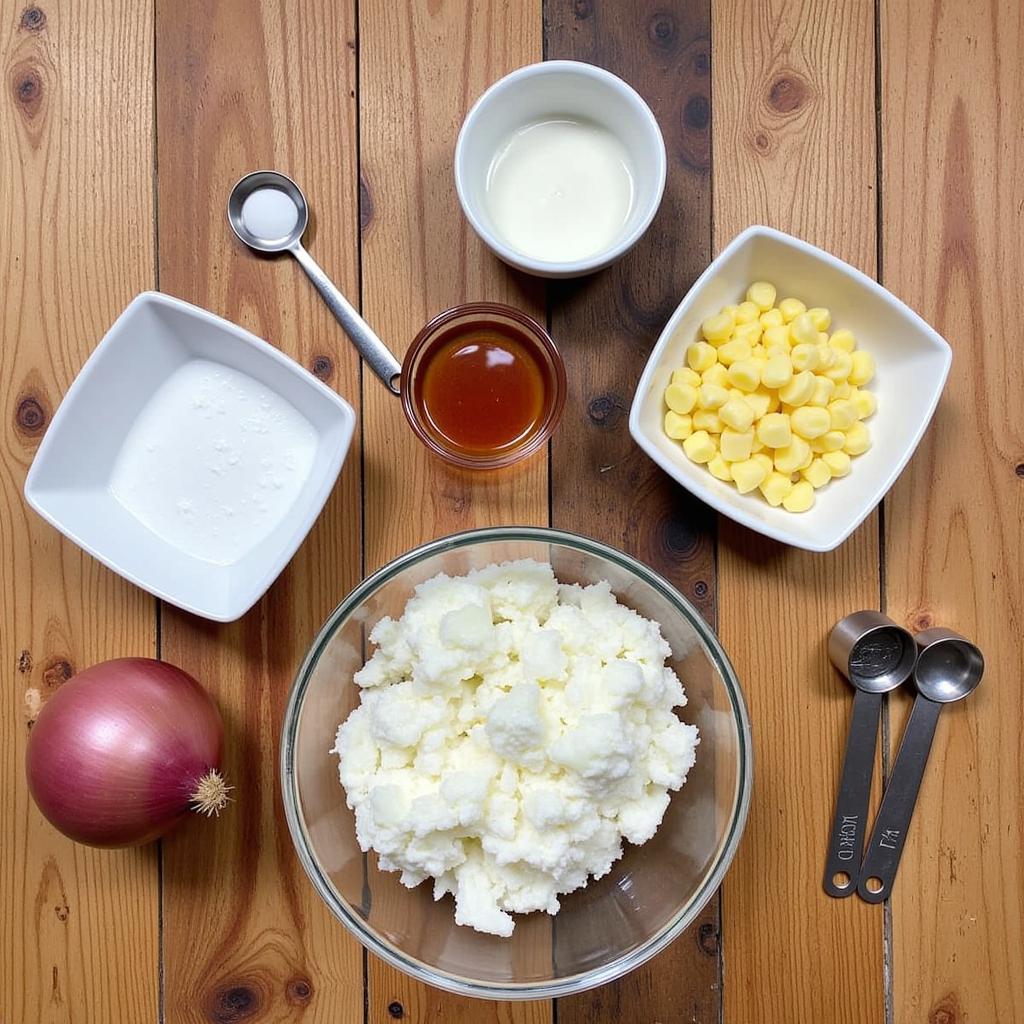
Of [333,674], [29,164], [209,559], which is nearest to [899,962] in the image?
[333,674]

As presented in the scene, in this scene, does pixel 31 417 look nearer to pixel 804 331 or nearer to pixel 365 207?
pixel 365 207

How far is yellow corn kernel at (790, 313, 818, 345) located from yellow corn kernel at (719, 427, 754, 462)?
0.12 m

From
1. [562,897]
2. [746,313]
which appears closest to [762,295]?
[746,313]

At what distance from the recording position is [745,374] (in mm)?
1105

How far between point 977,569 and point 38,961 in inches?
51.1

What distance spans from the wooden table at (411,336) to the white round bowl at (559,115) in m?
0.09

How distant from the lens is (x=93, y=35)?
3.97 feet

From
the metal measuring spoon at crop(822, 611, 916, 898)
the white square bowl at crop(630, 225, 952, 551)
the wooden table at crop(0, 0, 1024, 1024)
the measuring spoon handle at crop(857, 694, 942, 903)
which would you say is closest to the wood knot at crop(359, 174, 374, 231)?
the wooden table at crop(0, 0, 1024, 1024)

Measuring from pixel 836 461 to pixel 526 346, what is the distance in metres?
0.40

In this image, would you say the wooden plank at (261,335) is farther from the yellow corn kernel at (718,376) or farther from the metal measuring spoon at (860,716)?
the metal measuring spoon at (860,716)

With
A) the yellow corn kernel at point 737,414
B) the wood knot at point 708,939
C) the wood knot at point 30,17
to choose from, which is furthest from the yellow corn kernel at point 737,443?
the wood knot at point 30,17

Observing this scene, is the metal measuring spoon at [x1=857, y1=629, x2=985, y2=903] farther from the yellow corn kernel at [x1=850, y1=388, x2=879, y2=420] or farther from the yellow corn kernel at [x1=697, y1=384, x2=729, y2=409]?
the yellow corn kernel at [x1=697, y1=384, x2=729, y2=409]

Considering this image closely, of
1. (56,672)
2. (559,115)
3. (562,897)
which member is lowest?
(562,897)

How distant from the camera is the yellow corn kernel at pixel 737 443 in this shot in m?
1.12
